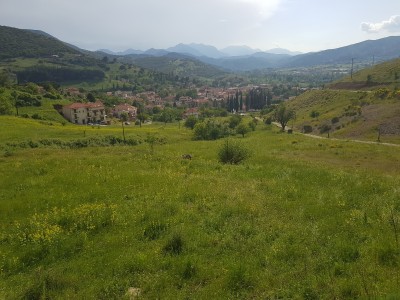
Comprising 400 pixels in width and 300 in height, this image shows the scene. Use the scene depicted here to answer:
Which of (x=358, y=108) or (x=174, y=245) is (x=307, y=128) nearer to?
(x=358, y=108)

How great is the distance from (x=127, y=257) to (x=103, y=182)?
31.5ft

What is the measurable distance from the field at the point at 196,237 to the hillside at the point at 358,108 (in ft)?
219

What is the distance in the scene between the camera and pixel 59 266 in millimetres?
10516

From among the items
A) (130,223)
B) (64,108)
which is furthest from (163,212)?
(64,108)

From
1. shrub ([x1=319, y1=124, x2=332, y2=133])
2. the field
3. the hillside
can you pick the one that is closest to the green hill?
the hillside

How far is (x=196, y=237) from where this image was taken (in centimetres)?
1189

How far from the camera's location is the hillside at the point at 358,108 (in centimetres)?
8294

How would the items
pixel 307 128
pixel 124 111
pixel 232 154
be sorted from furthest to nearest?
pixel 124 111 → pixel 307 128 → pixel 232 154

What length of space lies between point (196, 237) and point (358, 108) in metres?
105

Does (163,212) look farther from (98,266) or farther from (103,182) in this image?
(103,182)

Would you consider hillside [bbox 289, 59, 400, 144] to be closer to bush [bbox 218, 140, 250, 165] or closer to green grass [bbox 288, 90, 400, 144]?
green grass [bbox 288, 90, 400, 144]

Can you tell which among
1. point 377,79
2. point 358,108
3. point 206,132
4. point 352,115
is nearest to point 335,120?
point 352,115

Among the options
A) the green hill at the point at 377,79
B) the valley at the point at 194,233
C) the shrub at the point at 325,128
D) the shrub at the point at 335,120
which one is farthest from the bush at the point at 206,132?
the green hill at the point at 377,79

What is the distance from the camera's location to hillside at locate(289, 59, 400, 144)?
82.9m
